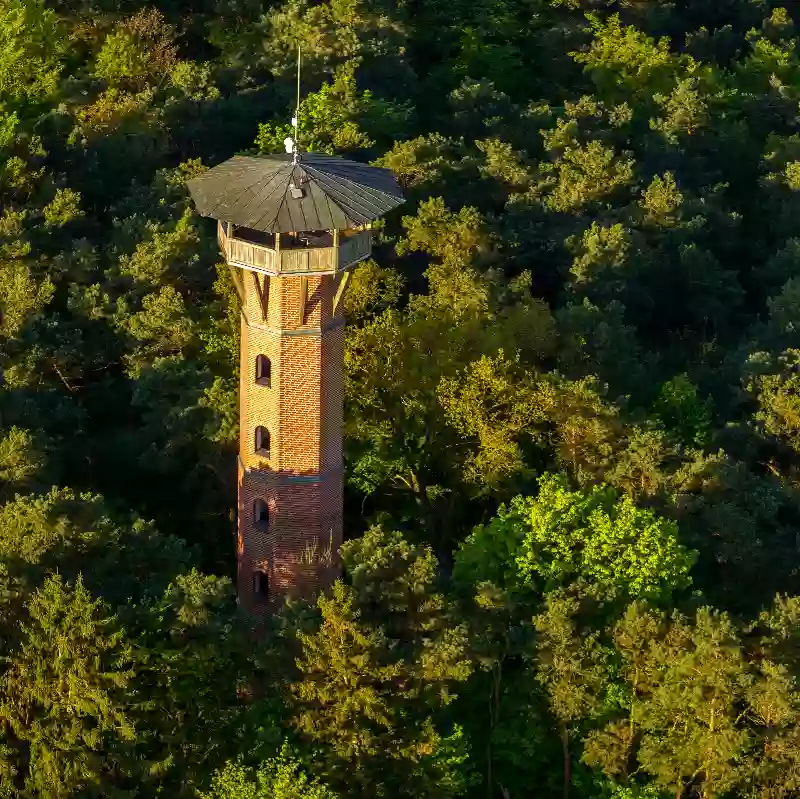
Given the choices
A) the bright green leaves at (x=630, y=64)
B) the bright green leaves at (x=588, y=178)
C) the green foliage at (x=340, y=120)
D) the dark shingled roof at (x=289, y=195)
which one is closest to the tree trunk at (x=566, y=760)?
the dark shingled roof at (x=289, y=195)

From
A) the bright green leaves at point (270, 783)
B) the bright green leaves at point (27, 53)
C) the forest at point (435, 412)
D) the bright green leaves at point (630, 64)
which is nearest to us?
the bright green leaves at point (270, 783)

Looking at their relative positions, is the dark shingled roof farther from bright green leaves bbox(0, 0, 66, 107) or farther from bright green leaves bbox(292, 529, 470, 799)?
bright green leaves bbox(0, 0, 66, 107)

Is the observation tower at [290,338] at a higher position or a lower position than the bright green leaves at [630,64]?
higher

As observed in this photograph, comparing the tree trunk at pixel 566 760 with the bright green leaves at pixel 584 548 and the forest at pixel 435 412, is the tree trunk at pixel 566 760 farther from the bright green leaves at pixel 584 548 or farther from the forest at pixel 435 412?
the bright green leaves at pixel 584 548

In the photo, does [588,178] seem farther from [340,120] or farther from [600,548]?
[600,548]

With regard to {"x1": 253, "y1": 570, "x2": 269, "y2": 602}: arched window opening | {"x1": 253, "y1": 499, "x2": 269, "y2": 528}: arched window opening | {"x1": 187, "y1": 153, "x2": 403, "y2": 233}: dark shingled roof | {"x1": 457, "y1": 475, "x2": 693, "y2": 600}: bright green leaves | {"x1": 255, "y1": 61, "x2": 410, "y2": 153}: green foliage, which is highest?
{"x1": 187, "y1": 153, "x2": 403, "y2": 233}: dark shingled roof

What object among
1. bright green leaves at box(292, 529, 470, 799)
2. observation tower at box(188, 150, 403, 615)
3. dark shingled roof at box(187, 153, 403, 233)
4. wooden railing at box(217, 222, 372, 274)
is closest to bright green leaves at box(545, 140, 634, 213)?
observation tower at box(188, 150, 403, 615)

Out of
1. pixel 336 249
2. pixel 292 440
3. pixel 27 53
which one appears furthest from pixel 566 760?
pixel 27 53

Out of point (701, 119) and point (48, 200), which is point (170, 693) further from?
point (701, 119)
